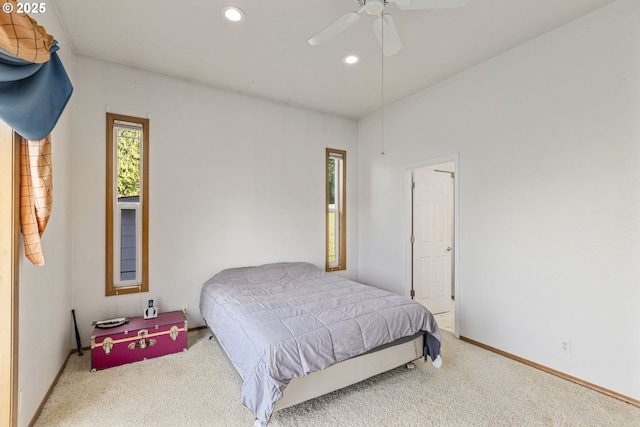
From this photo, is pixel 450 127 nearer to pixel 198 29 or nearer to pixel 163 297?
pixel 198 29

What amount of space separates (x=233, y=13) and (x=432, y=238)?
3.52 meters

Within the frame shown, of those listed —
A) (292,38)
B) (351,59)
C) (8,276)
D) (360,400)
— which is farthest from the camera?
(351,59)

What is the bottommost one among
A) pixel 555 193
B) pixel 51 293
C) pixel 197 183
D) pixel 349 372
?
pixel 349 372

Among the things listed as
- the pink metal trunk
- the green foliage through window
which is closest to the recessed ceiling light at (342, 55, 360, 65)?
the green foliage through window

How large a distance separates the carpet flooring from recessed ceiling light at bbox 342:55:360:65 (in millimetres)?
3014

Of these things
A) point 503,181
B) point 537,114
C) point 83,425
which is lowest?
point 83,425

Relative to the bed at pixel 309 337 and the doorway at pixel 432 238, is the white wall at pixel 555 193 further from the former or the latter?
the bed at pixel 309 337

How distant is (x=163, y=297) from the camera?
10.8 ft

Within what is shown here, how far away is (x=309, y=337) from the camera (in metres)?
2.02

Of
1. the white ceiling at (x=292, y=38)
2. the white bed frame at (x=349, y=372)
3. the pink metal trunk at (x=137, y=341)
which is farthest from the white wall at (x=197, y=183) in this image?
the white bed frame at (x=349, y=372)

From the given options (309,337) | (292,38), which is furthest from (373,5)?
(309,337)

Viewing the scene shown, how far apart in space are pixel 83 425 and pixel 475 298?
3469mm

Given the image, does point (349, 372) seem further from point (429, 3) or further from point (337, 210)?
point (337, 210)

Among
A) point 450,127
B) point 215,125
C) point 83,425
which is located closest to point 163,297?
point 83,425
